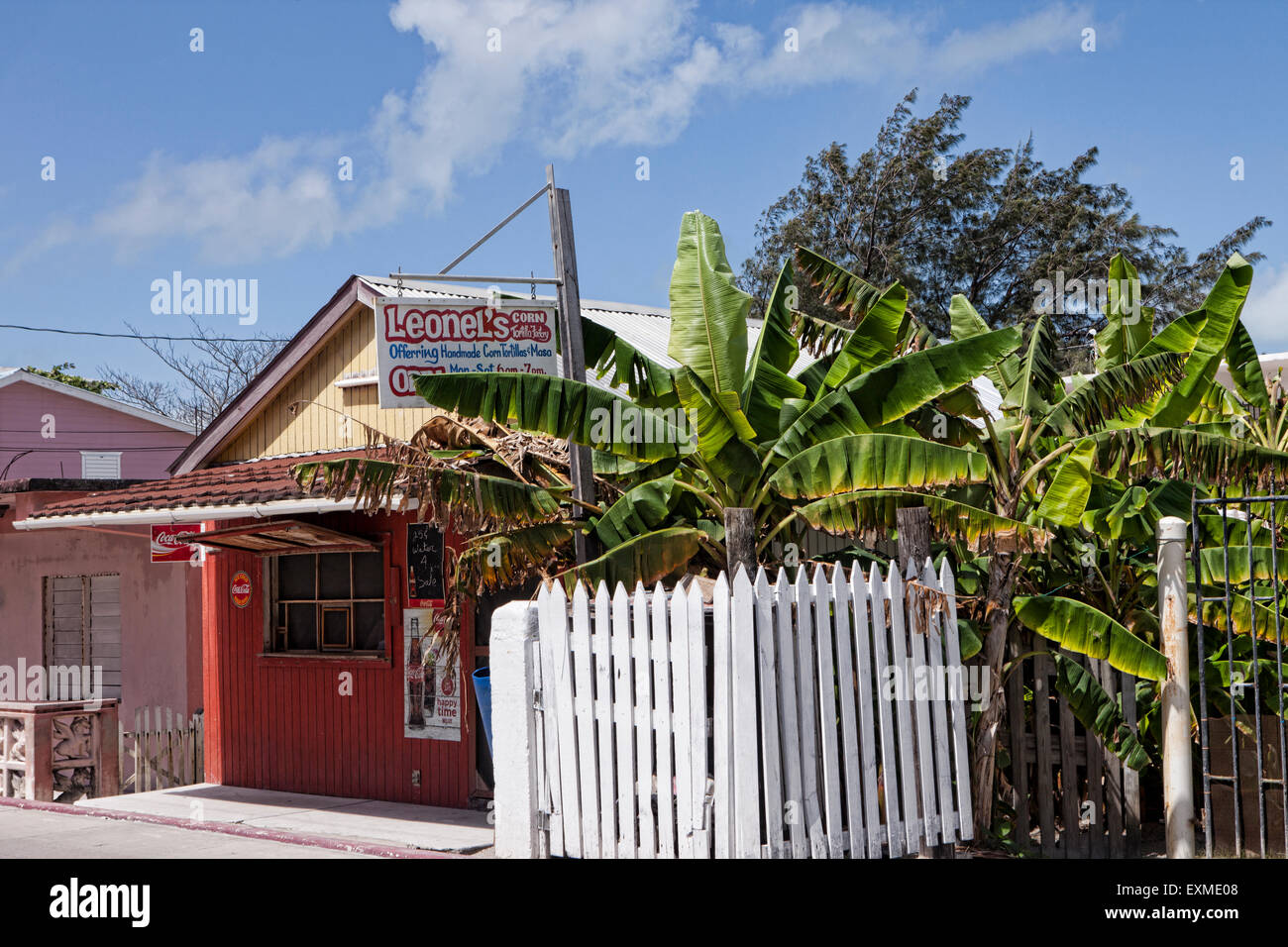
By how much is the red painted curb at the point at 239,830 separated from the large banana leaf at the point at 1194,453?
5.57 meters

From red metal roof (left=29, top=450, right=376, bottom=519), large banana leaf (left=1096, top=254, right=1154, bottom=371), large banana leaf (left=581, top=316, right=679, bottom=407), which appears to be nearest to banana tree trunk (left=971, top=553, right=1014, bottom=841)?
large banana leaf (left=581, top=316, right=679, bottom=407)

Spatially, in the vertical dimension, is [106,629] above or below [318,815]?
above

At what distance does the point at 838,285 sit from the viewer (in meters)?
11.0

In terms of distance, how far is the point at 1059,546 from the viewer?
32.7ft

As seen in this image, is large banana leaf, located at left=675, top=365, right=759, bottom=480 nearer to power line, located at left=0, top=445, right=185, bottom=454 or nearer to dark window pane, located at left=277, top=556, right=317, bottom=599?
dark window pane, located at left=277, top=556, right=317, bottom=599

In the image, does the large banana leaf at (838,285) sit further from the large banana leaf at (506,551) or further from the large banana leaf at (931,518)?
the large banana leaf at (506,551)

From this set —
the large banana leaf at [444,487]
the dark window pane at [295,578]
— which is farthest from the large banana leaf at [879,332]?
the dark window pane at [295,578]

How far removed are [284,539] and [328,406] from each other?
2382 mm

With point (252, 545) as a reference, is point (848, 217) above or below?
above

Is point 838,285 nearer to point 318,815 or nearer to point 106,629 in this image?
point 318,815

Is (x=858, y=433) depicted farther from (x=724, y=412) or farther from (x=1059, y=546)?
(x=1059, y=546)

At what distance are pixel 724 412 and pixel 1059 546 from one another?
3.20 meters

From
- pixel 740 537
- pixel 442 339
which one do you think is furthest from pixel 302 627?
pixel 740 537
